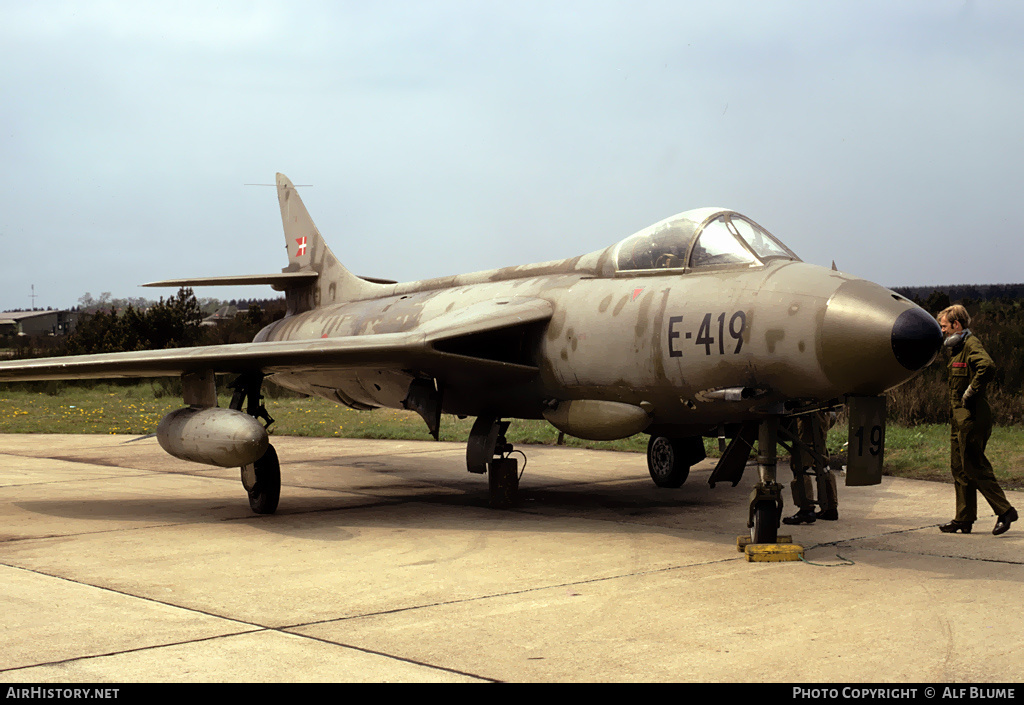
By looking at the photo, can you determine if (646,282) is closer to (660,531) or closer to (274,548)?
(660,531)

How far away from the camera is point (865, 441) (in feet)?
25.2

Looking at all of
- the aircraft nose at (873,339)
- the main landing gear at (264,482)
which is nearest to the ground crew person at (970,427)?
the aircraft nose at (873,339)

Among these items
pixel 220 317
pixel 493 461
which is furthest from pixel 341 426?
pixel 220 317

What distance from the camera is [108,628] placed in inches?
216

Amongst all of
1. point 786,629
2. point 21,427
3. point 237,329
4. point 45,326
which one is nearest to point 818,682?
point 786,629

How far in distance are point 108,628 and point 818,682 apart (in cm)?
383

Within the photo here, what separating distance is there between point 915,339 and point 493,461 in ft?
16.2

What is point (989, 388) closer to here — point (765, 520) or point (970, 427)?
point (970, 427)

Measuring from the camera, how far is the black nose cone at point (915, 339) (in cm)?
685

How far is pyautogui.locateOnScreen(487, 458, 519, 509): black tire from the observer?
10555 millimetres

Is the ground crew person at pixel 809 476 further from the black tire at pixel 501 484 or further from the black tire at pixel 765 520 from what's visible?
the black tire at pixel 501 484

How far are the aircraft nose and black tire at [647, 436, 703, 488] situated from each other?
5025 millimetres

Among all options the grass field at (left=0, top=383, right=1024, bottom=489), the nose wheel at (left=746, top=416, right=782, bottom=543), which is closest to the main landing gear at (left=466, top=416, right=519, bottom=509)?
the nose wheel at (left=746, top=416, right=782, bottom=543)

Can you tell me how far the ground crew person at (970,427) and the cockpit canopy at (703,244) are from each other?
5.32 ft
